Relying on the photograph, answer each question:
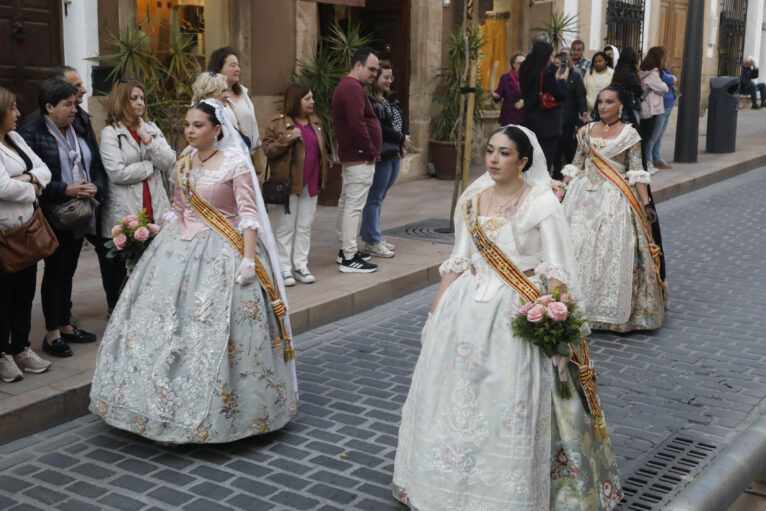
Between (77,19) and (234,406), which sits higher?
(77,19)

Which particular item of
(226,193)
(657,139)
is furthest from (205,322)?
(657,139)

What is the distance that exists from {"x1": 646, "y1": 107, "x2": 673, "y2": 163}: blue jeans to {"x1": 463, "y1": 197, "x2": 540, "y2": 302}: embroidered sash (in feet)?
36.0

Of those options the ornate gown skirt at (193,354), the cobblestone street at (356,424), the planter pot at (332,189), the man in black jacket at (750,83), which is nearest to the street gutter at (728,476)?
the cobblestone street at (356,424)

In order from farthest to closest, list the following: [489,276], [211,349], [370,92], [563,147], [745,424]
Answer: [563,147] → [370,92] → [745,424] → [211,349] → [489,276]

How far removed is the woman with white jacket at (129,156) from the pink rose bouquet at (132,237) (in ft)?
2.84

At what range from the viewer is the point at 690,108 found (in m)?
15.4

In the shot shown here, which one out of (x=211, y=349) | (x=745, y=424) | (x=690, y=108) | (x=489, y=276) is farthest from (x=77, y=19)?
(x=690, y=108)

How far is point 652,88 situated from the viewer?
13.8m

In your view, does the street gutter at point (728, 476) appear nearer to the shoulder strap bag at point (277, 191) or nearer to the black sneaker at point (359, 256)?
the shoulder strap bag at point (277, 191)

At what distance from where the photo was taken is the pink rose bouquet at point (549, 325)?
12.0ft

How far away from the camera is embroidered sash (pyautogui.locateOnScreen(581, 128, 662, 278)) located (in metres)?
6.93

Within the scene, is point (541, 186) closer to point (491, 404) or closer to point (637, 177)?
point (491, 404)

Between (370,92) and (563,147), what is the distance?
4571mm

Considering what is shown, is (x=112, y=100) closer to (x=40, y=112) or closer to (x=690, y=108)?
(x=40, y=112)
